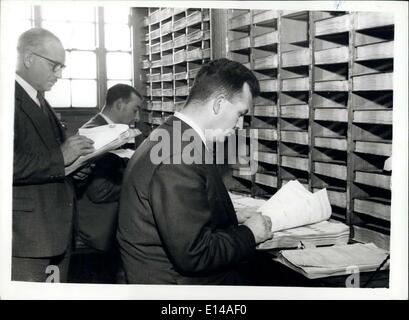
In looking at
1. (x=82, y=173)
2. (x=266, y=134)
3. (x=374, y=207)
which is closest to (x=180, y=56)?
(x=266, y=134)

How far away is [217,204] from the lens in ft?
4.52

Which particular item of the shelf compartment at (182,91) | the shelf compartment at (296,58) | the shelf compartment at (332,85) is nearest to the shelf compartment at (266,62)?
the shelf compartment at (296,58)

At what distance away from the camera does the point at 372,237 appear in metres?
1.77

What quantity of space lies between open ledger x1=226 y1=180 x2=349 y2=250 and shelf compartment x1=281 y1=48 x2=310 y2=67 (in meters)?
0.68

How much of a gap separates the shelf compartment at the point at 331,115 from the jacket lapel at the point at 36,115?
1.24m

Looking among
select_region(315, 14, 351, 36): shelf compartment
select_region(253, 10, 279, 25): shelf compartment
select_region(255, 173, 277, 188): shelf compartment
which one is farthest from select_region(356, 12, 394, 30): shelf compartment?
select_region(255, 173, 277, 188): shelf compartment

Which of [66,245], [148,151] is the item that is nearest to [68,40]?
[148,151]

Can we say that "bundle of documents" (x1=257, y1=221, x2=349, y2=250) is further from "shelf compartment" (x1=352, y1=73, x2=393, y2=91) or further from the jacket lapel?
the jacket lapel

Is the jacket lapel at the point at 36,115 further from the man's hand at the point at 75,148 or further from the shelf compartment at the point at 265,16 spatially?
the shelf compartment at the point at 265,16

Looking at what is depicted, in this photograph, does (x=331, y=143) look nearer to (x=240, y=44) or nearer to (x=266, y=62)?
(x=266, y=62)

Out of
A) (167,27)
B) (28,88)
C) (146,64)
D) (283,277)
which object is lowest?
(283,277)

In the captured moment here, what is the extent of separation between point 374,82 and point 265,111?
0.68m

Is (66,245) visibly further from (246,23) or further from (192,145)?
(246,23)
